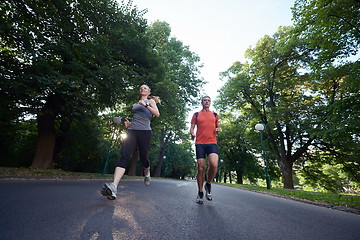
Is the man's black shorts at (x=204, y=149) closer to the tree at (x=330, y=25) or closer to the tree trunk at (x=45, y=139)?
the tree trunk at (x=45, y=139)

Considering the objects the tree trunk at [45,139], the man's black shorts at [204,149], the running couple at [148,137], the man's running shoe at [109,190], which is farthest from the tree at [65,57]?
the man's black shorts at [204,149]

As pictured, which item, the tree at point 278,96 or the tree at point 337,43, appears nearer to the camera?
the tree at point 337,43

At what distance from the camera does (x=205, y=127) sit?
396 cm

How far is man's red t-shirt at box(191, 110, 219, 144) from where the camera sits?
3.88 m

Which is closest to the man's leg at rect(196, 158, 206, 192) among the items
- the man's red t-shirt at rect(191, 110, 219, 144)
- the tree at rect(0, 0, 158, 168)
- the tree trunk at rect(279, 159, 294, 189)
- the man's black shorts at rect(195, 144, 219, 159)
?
the man's black shorts at rect(195, 144, 219, 159)

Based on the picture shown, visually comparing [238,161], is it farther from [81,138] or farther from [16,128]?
[16,128]

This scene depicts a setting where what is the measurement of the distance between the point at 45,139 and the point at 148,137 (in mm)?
8249

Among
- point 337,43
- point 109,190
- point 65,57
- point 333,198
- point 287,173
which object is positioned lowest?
point 333,198

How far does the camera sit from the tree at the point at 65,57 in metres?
6.25

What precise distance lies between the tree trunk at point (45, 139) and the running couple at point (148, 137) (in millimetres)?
7033

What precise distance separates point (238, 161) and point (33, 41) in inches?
1233

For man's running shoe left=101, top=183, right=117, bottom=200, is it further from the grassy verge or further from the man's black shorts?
the grassy verge

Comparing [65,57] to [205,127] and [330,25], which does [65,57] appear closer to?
[205,127]

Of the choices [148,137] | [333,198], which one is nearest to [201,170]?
[148,137]
